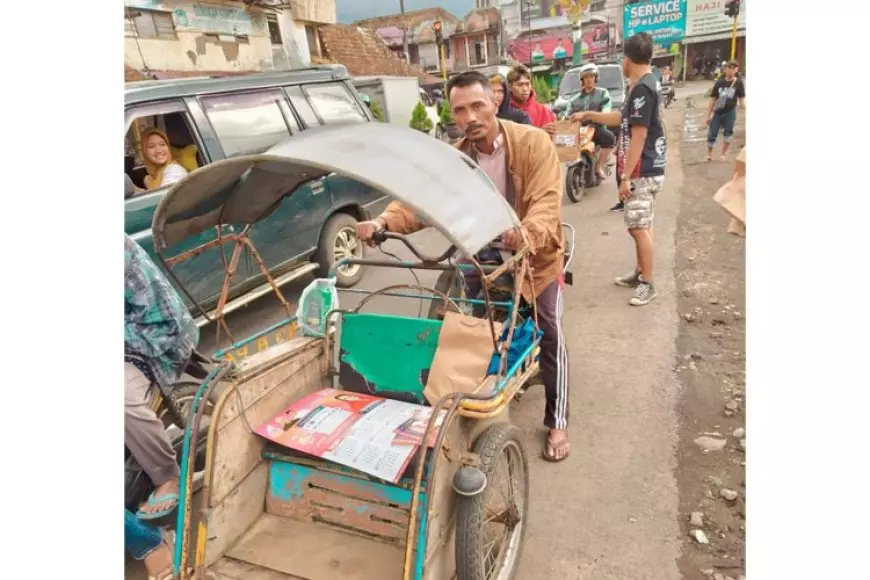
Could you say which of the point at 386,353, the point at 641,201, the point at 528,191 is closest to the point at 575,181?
the point at 641,201

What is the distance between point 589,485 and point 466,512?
120cm

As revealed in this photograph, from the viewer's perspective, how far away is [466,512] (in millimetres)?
1935

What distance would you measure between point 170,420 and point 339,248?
293cm

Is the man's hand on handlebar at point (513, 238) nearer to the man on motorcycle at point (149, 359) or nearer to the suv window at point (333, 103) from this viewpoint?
the man on motorcycle at point (149, 359)

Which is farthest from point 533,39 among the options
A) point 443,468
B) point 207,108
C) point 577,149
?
point 443,468

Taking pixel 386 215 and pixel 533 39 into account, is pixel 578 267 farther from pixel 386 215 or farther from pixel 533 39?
pixel 533 39

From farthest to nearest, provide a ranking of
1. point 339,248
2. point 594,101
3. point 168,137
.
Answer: point 594,101 → point 339,248 → point 168,137

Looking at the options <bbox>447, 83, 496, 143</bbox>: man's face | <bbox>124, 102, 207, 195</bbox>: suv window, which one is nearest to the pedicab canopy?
<bbox>447, 83, 496, 143</bbox>: man's face

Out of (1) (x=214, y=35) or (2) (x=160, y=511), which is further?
(1) (x=214, y=35)

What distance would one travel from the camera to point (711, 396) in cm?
350

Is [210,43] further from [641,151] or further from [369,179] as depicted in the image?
[369,179]

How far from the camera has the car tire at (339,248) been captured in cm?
548

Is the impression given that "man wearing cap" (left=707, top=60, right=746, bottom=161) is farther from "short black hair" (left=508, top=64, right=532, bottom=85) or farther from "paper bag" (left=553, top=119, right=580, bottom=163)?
"short black hair" (left=508, top=64, right=532, bottom=85)

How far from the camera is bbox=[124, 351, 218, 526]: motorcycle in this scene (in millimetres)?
2506
